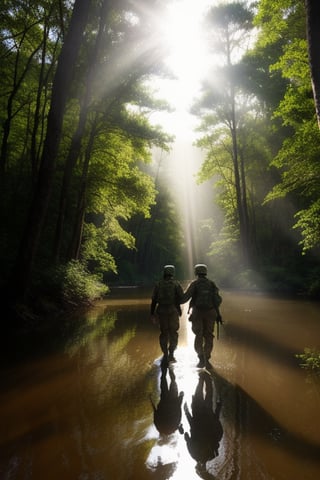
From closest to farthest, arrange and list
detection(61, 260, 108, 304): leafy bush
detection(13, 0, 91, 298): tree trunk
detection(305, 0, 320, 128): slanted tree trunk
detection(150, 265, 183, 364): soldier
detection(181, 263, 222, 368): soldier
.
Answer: detection(305, 0, 320, 128): slanted tree trunk, detection(181, 263, 222, 368): soldier, detection(150, 265, 183, 364): soldier, detection(13, 0, 91, 298): tree trunk, detection(61, 260, 108, 304): leafy bush

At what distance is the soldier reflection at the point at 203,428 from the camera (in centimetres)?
305

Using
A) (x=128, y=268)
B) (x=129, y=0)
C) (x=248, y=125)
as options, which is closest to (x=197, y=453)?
(x=129, y=0)

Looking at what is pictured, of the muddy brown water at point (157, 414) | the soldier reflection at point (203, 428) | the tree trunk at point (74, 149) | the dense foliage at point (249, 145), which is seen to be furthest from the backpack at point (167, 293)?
the dense foliage at point (249, 145)

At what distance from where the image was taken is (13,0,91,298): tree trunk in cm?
959

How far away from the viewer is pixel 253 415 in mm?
3873

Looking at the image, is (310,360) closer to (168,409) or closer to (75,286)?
(168,409)

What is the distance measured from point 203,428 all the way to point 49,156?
8.57m

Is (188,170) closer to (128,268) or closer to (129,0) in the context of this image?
(128,268)

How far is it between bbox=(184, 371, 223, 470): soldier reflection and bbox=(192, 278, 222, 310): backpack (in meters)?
1.70

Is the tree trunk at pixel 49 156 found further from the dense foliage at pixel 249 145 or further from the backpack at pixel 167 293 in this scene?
the dense foliage at pixel 249 145

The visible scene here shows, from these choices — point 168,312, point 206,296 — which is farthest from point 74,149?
point 206,296

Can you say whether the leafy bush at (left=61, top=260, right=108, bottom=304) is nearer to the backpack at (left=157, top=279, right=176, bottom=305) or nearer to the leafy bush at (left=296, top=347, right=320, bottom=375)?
the backpack at (left=157, top=279, right=176, bottom=305)

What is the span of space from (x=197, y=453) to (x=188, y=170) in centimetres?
4940

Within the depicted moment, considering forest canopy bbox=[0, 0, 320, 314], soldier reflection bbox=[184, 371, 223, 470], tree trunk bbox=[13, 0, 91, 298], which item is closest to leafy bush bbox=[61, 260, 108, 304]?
forest canopy bbox=[0, 0, 320, 314]
